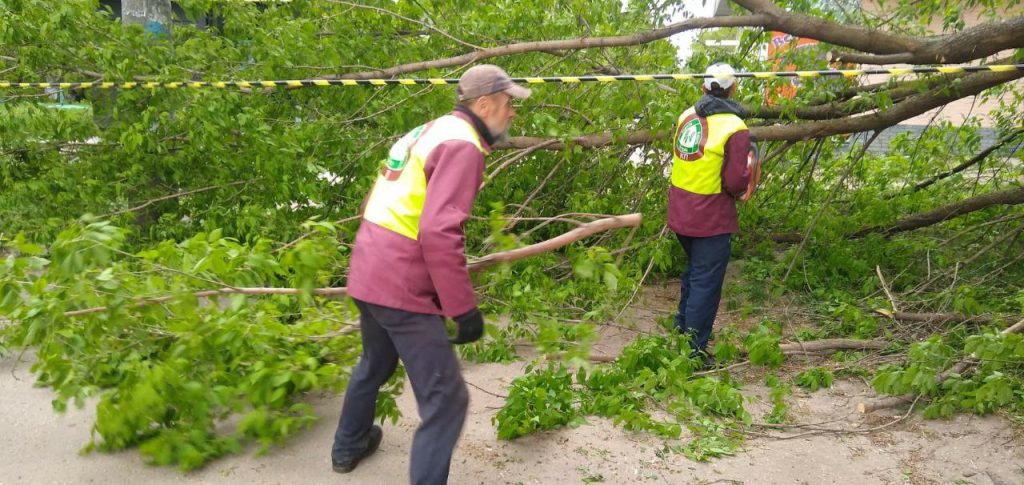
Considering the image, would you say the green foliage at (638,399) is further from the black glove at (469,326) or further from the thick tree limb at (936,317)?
the thick tree limb at (936,317)

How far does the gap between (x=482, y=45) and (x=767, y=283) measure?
9.35 ft

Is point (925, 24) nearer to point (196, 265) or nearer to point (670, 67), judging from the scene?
point (670, 67)

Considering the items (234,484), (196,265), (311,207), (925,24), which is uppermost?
(925,24)

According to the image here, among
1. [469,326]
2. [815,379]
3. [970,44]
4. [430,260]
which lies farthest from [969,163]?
[430,260]

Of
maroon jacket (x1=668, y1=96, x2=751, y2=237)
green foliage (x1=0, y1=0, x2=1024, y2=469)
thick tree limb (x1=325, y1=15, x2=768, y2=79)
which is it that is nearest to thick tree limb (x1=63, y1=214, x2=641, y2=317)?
green foliage (x1=0, y1=0, x2=1024, y2=469)

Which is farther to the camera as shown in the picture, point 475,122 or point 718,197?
point 718,197

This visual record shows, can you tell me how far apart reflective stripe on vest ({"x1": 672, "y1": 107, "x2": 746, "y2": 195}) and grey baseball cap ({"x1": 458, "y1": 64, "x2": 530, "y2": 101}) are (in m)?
1.97

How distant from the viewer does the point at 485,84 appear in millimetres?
2721

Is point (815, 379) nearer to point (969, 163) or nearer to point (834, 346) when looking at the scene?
point (834, 346)

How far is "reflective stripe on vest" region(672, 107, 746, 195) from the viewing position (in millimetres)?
4395

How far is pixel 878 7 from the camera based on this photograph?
605 cm

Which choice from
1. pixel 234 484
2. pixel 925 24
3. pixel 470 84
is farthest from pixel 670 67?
pixel 234 484

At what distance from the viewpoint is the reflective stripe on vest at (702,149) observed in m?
4.39

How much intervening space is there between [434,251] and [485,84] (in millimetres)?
638
